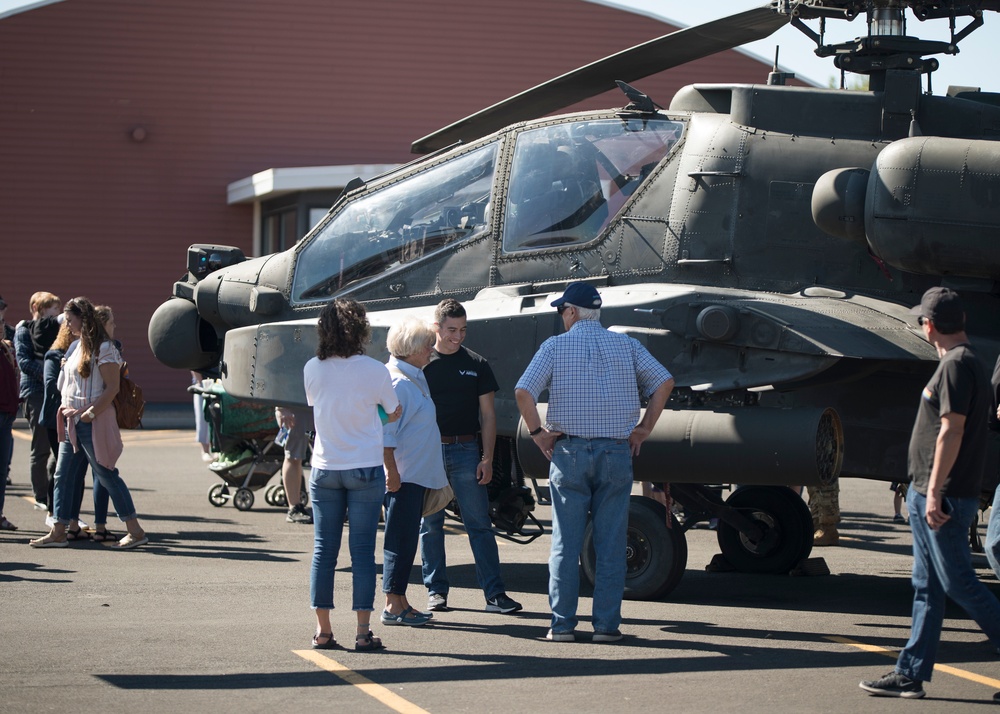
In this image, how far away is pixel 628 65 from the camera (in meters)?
8.48

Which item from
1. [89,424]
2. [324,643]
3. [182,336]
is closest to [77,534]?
[89,424]

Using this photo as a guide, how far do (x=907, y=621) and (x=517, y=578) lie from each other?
2.60 m

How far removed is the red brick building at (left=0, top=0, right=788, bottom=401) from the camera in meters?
25.4

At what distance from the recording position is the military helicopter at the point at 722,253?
7.32m

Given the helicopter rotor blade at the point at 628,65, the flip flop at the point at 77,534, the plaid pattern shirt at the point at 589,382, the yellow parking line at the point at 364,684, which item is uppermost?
the helicopter rotor blade at the point at 628,65

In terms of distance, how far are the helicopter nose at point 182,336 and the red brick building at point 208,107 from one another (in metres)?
14.5

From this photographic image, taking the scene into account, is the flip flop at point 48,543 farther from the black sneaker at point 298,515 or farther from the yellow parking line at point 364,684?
the yellow parking line at point 364,684

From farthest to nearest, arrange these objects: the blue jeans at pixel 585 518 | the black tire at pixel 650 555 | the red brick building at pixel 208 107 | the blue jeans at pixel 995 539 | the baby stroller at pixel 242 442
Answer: the red brick building at pixel 208 107
the baby stroller at pixel 242 442
the black tire at pixel 650 555
the blue jeans at pixel 585 518
the blue jeans at pixel 995 539

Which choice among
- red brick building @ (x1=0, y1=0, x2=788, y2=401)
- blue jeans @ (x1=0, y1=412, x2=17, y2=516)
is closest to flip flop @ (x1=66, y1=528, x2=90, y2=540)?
blue jeans @ (x1=0, y1=412, x2=17, y2=516)

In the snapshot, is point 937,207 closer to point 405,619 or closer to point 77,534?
point 405,619

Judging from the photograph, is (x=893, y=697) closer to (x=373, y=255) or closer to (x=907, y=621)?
(x=907, y=621)

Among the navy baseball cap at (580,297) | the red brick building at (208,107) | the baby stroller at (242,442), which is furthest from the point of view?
the red brick building at (208,107)

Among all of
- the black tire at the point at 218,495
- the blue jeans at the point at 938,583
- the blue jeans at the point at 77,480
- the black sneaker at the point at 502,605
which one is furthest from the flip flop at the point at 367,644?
the black tire at the point at 218,495

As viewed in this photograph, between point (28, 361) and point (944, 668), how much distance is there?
8.72m
